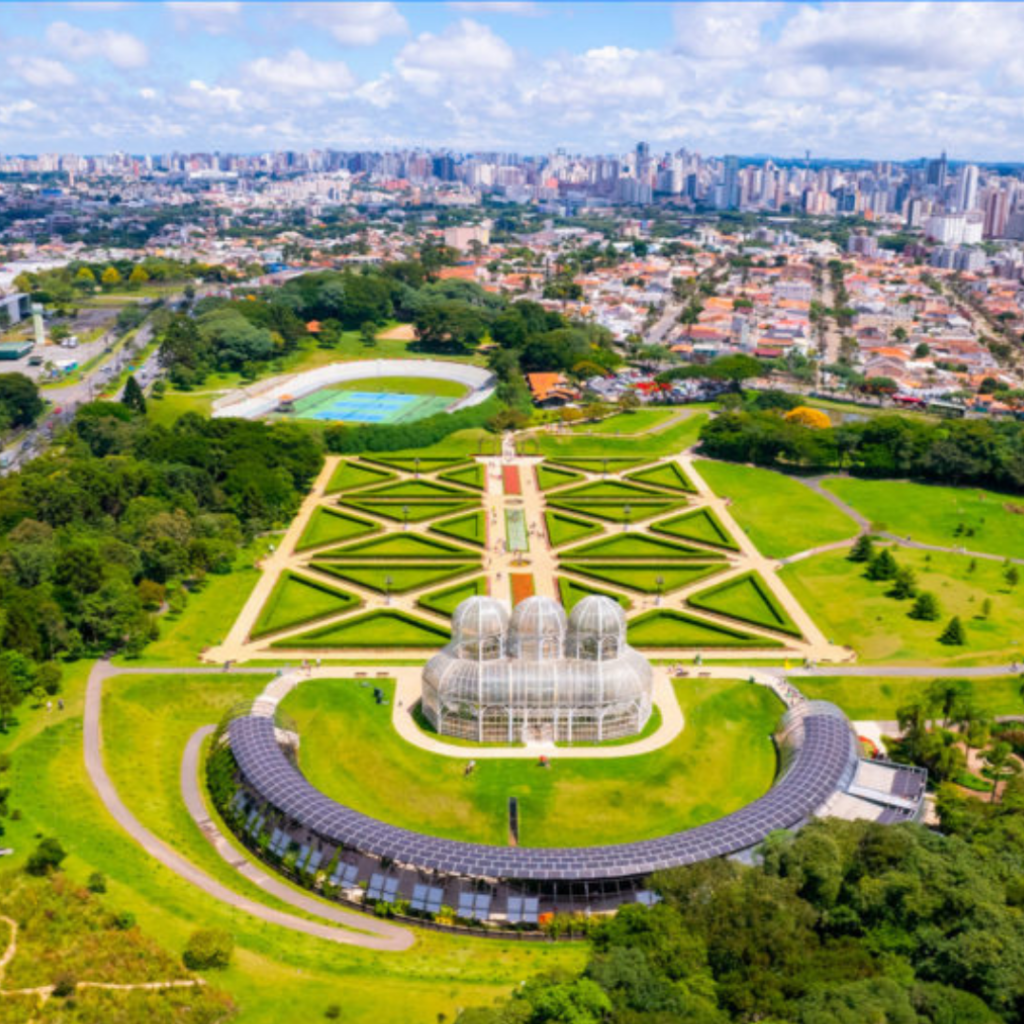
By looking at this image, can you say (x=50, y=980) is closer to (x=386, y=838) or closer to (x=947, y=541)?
(x=386, y=838)

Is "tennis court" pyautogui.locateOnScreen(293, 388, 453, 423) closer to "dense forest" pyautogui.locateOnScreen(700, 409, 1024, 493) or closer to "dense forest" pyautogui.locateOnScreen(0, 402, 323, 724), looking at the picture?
"dense forest" pyautogui.locateOnScreen(0, 402, 323, 724)

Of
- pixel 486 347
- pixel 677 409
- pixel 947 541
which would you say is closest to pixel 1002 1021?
pixel 947 541

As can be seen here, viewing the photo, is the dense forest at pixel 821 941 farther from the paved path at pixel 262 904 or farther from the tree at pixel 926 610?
the tree at pixel 926 610

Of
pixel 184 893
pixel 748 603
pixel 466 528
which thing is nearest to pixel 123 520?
pixel 466 528

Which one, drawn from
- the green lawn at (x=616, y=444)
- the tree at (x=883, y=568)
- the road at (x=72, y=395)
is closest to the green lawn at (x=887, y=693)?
the tree at (x=883, y=568)

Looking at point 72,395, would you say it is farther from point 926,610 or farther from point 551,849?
point 551,849

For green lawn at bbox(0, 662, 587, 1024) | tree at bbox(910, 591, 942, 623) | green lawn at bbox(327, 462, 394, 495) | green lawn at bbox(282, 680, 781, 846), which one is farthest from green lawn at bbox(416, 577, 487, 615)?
tree at bbox(910, 591, 942, 623)
